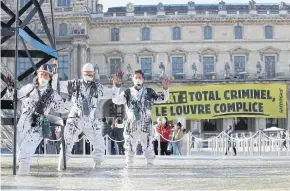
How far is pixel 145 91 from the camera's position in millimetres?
9578

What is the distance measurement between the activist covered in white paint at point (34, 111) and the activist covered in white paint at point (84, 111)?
450mm

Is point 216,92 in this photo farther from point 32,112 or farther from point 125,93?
point 32,112

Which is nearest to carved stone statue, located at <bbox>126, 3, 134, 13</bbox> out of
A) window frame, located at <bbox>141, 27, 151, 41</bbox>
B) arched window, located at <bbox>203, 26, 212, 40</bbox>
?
window frame, located at <bbox>141, 27, 151, 41</bbox>

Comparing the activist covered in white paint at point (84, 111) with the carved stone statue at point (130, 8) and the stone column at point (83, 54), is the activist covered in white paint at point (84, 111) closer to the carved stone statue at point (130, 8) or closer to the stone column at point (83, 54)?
Result: the stone column at point (83, 54)

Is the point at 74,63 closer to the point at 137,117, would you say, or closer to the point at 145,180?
the point at 137,117

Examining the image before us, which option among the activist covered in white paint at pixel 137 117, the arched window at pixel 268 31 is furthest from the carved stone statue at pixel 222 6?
the activist covered in white paint at pixel 137 117

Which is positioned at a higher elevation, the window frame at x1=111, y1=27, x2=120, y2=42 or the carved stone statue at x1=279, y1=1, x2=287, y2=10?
the carved stone statue at x1=279, y1=1, x2=287, y2=10

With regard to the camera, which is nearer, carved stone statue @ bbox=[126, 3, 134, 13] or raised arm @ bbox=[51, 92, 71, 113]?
raised arm @ bbox=[51, 92, 71, 113]

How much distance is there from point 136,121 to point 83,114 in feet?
3.74

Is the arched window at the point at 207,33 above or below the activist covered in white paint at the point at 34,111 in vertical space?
above

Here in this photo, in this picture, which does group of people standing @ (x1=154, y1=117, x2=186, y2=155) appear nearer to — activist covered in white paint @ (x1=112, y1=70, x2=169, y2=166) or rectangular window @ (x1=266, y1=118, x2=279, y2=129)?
activist covered in white paint @ (x1=112, y1=70, x2=169, y2=166)

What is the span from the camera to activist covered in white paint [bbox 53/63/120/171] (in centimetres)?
860

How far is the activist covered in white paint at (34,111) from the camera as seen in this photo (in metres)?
7.63

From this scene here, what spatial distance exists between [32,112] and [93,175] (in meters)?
1.37
